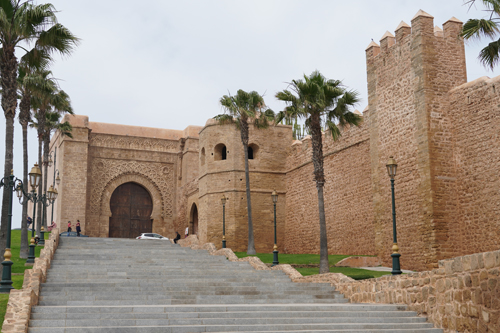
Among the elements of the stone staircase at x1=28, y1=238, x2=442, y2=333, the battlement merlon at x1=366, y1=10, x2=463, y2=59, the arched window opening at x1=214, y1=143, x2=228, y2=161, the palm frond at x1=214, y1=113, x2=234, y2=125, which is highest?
the battlement merlon at x1=366, y1=10, x2=463, y2=59

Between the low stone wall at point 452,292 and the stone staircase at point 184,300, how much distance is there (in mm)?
339

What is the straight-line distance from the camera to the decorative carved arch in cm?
3278

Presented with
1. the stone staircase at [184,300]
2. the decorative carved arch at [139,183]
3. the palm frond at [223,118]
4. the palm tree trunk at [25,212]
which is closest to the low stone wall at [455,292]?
the stone staircase at [184,300]

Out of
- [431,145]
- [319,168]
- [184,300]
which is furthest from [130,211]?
[184,300]

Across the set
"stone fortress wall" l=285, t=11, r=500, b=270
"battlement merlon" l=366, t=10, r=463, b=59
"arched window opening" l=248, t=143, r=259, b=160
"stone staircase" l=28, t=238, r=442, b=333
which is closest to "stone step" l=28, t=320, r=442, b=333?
"stone staircase" l=28, t=238, r=442, b=333

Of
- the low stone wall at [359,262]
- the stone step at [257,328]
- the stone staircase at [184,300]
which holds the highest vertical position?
the low stone wall at [359,262]

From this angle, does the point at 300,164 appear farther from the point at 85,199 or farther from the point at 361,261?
the point at 85,199

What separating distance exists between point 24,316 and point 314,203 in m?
18.1

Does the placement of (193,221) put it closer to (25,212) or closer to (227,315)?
(25,212)

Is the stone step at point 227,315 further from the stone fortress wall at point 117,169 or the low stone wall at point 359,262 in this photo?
the stone fortress wall at point 117,169

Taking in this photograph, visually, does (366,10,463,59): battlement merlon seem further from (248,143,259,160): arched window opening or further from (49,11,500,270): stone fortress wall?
(248,143,259,160): arched window opening

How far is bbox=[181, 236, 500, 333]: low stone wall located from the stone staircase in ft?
1.11

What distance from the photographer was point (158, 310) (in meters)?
9.59

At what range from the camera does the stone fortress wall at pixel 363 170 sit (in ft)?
54.6
